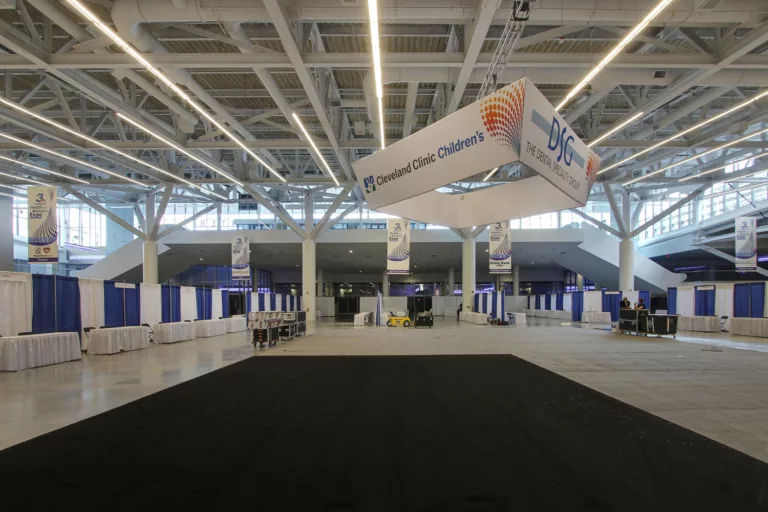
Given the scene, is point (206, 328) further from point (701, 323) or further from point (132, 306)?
point (701, 323)

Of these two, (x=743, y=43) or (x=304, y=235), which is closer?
(x=743, y=43)

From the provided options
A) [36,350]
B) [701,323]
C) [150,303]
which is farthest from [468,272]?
[36,350]

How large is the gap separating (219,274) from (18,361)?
128 ft

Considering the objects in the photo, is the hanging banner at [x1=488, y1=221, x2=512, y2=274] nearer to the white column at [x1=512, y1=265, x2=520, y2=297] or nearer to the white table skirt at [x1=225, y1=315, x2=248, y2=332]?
the white table skirt at [x1=225, y1=315, x2=248, y2=332]

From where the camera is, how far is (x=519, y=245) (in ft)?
113

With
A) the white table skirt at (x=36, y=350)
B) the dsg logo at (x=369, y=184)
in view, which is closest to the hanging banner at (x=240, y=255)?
the white table skirt at (x=36, y=350)

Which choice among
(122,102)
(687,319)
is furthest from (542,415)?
(687,319)

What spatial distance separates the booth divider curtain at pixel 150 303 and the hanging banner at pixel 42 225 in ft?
14.8

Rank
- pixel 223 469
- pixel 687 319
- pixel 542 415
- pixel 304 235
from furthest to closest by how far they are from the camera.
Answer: pixel 304 235, pixel 687 319, pixel 542 415, pixel 223 469

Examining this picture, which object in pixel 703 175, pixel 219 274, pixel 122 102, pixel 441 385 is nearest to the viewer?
pixel 441 385

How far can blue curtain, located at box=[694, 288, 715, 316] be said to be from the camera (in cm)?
2175

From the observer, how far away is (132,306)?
52.6 feet

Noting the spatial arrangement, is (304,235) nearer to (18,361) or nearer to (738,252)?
(18,361)

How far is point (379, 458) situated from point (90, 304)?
13543 millimetres
